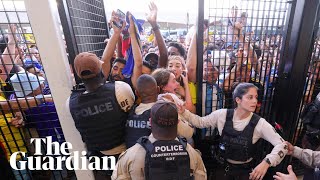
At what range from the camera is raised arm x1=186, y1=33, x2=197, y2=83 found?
1.97 meters

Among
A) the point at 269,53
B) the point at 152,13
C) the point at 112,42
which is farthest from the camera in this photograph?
the point at 269,53

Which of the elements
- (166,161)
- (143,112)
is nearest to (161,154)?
(166,161)

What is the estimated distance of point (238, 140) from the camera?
72.9 inches

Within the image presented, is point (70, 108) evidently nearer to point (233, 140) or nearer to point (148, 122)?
point (148, 122)

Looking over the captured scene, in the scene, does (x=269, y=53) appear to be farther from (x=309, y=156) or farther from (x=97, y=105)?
(x=97, y=105)

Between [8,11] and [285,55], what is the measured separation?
240 cm

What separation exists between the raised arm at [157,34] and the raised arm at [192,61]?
249mm

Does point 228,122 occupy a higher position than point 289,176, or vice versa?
point 228,122

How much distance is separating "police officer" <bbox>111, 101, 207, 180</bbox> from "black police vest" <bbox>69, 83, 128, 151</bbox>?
1.32 ft

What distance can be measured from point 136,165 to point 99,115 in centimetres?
52

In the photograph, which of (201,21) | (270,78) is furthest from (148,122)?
(270,78)

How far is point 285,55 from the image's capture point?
2051 mm

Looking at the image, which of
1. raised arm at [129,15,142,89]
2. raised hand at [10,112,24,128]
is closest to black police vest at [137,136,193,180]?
raised arm at [129,15,142,89]

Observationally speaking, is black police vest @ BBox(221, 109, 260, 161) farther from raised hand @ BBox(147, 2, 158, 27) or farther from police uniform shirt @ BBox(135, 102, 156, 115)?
raised hand @ BBox(147, 2, 158, 27)
